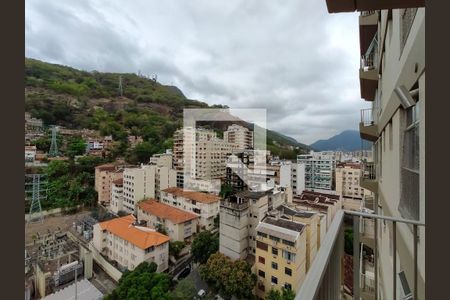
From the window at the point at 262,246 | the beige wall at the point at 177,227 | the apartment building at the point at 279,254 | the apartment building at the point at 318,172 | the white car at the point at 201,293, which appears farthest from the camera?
the apartment building at the point at 318,172

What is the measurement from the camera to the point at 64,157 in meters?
14.8

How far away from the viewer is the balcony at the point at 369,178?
3344 millimetres

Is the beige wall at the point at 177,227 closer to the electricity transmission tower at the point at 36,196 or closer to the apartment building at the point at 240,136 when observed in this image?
the apartment building at the point at 240,136

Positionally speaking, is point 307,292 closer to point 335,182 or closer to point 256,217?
point 256,217

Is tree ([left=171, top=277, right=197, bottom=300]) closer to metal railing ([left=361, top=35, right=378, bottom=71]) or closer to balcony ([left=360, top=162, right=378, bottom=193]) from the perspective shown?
balcony ([left=360, top=162, right=378, bottom=193])

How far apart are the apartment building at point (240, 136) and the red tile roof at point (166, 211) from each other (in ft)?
14.9

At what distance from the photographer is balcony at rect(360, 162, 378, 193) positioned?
334cm

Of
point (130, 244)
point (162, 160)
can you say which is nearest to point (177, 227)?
point (130, 244)

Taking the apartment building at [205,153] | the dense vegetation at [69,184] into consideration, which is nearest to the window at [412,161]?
the apartment building at [205,153]

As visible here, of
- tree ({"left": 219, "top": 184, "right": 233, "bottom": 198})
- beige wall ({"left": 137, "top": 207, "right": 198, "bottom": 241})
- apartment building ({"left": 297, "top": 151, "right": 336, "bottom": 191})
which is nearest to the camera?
tree ({"left": 219, "top": 184, "right": 233, "bottom": 198})

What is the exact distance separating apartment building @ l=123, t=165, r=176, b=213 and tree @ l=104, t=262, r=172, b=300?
5.70m

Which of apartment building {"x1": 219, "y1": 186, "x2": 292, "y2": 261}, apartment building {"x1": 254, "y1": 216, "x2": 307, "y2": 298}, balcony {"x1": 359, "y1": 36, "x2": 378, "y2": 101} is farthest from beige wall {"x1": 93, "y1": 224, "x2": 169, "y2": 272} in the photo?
balcony {"x1": 359, "y1": 36, "x2": 378, "y2": 101}

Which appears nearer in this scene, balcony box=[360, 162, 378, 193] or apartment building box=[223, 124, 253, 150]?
balcony box=[360, 162, 378, 193]

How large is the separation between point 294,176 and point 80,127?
17547 mm
